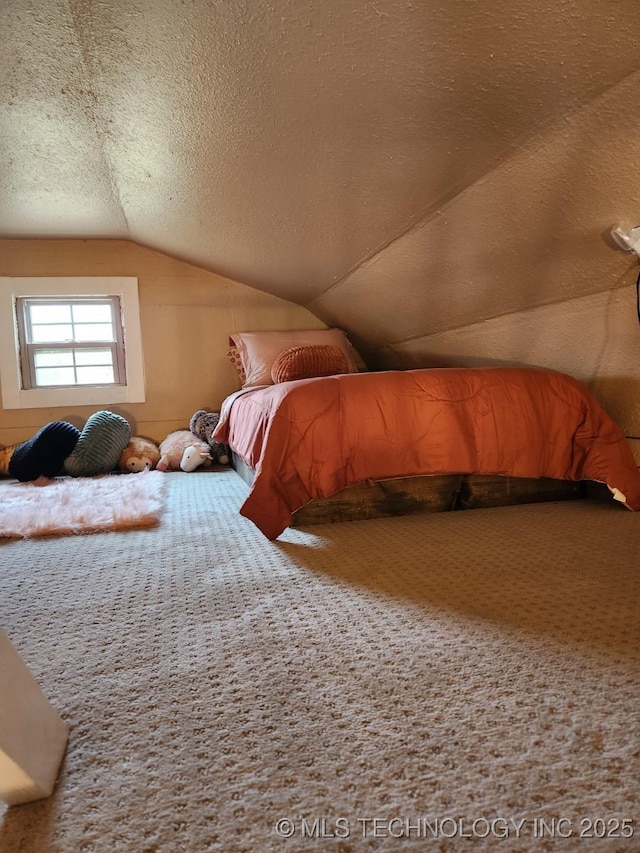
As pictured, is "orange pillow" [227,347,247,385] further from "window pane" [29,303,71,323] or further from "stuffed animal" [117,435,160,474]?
"window pane" [29,303,71,323]

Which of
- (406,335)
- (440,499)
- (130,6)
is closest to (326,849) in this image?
(440,499)

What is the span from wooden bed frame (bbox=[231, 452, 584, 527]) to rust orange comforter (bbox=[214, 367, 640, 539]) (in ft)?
0.29

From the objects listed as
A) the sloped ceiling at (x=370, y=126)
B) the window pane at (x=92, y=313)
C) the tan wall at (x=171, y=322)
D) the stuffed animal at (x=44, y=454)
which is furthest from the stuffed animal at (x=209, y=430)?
the sloped ceiling at (x=370, y=126)

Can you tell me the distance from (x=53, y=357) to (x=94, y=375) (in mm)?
308

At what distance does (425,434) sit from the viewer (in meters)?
1.78

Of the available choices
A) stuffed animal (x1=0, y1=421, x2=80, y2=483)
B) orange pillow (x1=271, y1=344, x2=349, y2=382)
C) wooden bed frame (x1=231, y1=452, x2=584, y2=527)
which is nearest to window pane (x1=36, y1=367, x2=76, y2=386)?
stuffed animal (x1=0, y1=421, x2=80, y2=483)

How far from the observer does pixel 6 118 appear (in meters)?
1.83

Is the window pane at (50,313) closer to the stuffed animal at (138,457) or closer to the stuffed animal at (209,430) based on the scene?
the stuffed animal at (138,457)

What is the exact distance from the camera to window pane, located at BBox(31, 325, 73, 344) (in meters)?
3.63

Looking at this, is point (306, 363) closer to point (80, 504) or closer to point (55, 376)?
point (80, 504)

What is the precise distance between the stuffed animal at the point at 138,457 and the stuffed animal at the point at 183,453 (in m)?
0.06

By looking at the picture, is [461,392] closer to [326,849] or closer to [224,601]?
[224,601]

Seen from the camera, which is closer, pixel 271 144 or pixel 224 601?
pixel 224 601

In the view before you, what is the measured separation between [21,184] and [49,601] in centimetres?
232
